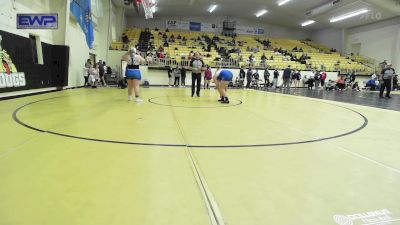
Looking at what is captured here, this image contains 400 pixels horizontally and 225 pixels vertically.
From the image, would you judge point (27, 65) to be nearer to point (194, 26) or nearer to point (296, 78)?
point (296, 78)

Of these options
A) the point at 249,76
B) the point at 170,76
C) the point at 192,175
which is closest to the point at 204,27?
the point at 249,76

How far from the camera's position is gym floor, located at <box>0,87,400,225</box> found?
1676mm

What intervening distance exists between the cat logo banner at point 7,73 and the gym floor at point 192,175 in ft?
14.0

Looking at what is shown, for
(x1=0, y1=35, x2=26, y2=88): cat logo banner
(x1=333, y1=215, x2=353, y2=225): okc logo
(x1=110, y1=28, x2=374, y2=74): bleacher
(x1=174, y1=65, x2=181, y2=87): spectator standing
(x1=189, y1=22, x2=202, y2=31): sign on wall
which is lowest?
(x1=333, y1=215, x2=353, y2=225): okc logo

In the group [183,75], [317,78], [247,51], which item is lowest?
[183,75]

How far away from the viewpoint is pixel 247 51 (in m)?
25.2

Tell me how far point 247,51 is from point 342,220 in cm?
2467

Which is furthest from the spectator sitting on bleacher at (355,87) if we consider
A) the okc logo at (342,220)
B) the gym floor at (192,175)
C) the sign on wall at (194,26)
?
the okc logo at (342,220)

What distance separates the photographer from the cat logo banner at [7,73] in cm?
736

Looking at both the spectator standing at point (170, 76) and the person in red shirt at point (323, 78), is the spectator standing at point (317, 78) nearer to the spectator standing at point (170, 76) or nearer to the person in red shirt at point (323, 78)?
the person in red shirt at point (323, 78)

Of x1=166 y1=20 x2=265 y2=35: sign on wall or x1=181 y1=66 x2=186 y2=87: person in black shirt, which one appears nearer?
x1=181 y1=66 x2=186 y2=87: person in black shirt

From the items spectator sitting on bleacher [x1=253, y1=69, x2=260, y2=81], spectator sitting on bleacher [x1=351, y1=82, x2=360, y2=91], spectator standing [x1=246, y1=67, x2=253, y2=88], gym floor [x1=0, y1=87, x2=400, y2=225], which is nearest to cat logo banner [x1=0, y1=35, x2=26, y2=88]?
gym floor [x1=0, y1=87, x2=400, y2=225]

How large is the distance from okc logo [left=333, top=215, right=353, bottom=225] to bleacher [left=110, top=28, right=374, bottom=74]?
706 inches

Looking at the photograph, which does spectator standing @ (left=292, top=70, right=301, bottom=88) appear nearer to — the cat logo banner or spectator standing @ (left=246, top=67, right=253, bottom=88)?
spectator standing @ (left=246, top=67, right=253, bottom=88)
